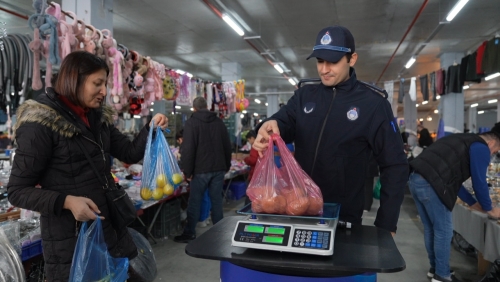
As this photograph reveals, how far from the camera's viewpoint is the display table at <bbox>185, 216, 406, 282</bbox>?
111 centimetres

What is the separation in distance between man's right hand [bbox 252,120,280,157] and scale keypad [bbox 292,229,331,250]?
46 cm

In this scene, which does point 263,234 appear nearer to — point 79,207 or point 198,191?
point 79,207

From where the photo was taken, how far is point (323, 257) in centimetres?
117

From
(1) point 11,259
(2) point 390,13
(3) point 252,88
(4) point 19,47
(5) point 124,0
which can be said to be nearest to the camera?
(1) point 11,259

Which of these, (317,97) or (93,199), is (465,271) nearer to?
(317,97)

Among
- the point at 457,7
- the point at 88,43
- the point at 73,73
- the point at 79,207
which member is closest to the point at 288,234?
the point at 79,207

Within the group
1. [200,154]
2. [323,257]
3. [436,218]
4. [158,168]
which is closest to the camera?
[323,257]

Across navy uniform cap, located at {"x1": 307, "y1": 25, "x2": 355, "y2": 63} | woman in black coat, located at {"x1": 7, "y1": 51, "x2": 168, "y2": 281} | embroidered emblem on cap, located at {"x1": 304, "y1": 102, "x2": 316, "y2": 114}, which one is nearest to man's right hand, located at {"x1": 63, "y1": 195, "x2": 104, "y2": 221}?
woman in black coat, located at {"x1": 7, "y1": 51, "x2": 168, "y2": 281}

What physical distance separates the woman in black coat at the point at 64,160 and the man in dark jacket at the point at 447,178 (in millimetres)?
2708

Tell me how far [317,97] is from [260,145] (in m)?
0.48

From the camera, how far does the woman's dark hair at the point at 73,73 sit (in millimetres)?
1696

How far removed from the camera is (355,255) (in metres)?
1.19

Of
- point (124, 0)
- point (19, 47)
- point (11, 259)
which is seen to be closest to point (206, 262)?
point (11, 259)

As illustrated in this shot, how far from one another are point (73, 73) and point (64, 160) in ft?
1.33
